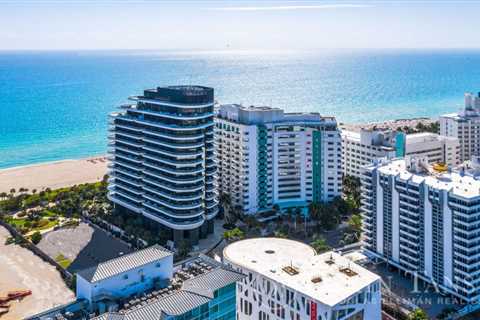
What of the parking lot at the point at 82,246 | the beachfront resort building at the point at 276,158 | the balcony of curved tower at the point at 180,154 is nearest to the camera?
the parking lot at the point at 82,246

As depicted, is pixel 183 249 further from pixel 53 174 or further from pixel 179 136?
pixel 53 174

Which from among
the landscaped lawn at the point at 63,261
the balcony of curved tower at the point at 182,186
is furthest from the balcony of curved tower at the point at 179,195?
the landscaped lawn at the point at 63,261

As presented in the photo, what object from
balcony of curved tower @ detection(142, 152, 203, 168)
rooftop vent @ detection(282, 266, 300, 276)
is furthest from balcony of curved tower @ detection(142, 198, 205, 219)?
rooftop vent @ detection(282, 266, 300, 276)

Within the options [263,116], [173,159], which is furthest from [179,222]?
[263,116]

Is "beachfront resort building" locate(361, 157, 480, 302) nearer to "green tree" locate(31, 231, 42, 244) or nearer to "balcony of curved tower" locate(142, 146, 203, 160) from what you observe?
"balcony of curved tower" locate(142, 146, 203, 160)

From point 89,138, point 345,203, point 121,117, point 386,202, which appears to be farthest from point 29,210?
point 89,138

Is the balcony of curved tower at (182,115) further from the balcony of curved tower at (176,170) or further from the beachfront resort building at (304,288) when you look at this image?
the beachfront resort building at (304,288)

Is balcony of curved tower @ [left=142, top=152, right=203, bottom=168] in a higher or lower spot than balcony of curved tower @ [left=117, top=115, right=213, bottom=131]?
lower
